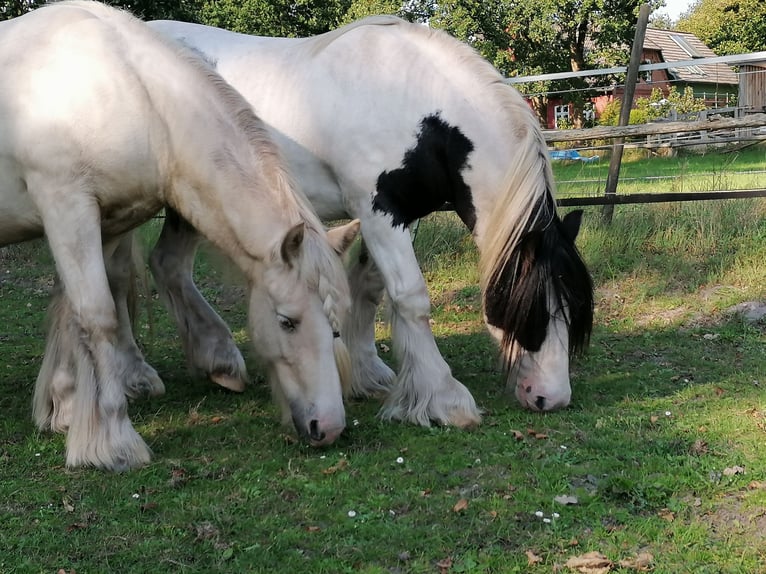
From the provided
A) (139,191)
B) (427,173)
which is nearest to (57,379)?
(139,191)

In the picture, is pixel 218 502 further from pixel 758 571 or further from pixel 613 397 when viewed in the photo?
pixel 613 397

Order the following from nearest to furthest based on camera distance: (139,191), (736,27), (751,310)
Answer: (139,191)
(751,310)
(736,27)

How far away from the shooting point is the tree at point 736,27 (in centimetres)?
4006

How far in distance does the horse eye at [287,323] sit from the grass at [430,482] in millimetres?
535

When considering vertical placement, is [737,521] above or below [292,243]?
below

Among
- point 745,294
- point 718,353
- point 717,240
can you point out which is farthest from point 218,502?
point 717,240

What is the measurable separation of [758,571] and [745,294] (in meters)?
4.94

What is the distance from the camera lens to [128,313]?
201 inches

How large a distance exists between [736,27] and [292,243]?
147 feet

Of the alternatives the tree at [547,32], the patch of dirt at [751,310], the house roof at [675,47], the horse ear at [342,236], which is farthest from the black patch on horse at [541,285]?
the house roof at [675,47]

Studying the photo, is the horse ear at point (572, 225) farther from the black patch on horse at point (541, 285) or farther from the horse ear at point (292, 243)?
the horse ear at point (292, 243)

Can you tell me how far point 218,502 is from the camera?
339cm

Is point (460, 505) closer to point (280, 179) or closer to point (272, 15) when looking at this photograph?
point (280, 179)

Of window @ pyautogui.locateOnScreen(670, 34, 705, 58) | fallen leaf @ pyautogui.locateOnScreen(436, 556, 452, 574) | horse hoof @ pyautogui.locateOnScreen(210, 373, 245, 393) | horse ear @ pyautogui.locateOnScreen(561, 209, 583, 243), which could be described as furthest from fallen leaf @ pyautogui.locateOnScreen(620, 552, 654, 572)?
window @ pyautogui.locateOnScreen(670, 34, 705, 58)
